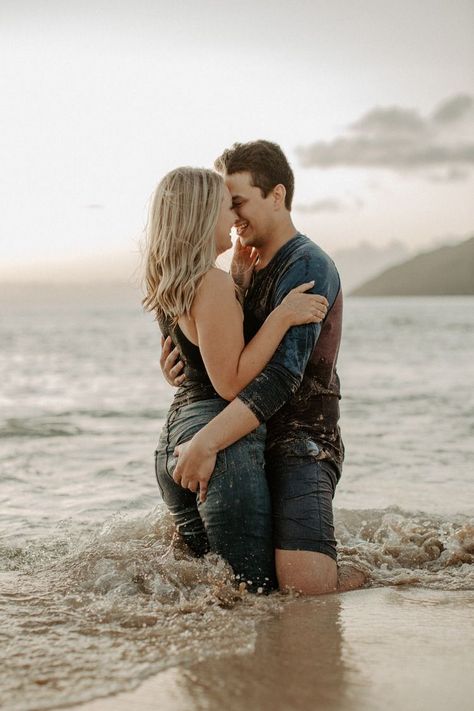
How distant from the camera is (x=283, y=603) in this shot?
11.7ft

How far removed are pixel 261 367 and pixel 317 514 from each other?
75cm

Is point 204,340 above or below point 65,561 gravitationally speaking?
above

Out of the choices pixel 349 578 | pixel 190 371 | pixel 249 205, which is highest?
pixel 249 205

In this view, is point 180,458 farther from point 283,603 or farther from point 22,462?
point 22,462

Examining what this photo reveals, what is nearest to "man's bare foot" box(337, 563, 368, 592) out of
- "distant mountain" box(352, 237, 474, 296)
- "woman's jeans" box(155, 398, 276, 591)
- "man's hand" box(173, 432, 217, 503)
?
"woman's jeans" box(155, 398, 276, 591)

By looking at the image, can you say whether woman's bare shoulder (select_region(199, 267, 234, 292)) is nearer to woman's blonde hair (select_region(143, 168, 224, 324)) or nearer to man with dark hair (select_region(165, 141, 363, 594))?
woman's blonde hair (select_region(143, 168, 224, 324))

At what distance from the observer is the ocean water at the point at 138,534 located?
2.98 meters

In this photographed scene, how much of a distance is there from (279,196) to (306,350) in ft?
3.00

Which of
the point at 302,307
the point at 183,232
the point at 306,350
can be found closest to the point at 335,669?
the point at 306,350

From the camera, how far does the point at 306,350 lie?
12.5ft

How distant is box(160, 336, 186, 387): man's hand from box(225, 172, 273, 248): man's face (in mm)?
726

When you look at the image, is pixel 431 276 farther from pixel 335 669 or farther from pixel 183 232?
pixel 335 669

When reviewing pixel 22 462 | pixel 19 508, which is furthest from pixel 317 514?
pixel 22 462

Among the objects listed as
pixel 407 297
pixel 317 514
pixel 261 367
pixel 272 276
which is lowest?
pixel 317 514
